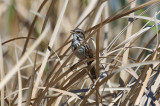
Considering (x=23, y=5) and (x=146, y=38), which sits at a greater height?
(x=23, y=5)

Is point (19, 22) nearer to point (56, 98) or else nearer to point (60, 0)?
point (60, 0)

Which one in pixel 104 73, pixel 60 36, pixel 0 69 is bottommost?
pixel 104 73

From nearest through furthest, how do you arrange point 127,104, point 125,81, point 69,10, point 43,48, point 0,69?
point 0,69, point 127,104, point 125,81, point 43,48, point 69,10

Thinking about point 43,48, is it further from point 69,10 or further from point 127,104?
point 127,104

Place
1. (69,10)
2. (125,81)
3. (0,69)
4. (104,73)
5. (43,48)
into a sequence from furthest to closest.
A: 1. (69,10)
2. (43,48)
3. (125,81)
4. (104,73)
5. (0,69)

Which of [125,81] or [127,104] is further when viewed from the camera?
[125,81]

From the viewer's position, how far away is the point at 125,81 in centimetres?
183

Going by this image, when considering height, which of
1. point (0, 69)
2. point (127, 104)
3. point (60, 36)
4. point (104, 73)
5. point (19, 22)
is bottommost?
point (127, 104)

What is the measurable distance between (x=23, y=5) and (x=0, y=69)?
222 centimetres

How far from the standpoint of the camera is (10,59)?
3.31m

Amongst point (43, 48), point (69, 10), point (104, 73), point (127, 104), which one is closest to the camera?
point (127, 104)

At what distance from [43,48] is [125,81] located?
143cm

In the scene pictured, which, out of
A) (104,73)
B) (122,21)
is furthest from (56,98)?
(122,21)

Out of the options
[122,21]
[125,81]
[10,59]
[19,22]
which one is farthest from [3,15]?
[125,81]
